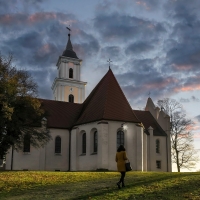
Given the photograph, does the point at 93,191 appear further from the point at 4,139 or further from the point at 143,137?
the point at 143,137

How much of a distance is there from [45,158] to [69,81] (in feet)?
66.5

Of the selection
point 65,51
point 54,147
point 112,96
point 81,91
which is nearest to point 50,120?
point 54,147

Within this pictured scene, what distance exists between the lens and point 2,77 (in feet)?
97.0

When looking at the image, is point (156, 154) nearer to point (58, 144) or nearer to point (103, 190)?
point (58, 144)

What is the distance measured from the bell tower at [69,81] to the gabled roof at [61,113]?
32.5ft

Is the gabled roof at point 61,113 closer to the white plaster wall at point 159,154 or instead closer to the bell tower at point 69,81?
the bell tower at point 69,81

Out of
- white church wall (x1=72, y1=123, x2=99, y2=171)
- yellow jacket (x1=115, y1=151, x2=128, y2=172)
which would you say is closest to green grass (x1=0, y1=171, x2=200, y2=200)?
yellow jacket (x1=115, y1=151, x2=128, y2=172)


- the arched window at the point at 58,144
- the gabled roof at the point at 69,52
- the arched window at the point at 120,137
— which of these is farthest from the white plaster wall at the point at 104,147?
the gabled roof at the point at 69,52

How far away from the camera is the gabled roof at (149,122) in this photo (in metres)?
48.7

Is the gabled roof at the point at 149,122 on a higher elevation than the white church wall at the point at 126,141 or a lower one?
higher

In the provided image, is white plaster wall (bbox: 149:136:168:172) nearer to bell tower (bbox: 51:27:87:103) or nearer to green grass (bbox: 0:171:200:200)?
bell tower (bbox: 51:27:87:103)

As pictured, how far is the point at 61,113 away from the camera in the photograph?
148 ft

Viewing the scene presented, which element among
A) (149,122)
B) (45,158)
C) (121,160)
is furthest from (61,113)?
(121,160)

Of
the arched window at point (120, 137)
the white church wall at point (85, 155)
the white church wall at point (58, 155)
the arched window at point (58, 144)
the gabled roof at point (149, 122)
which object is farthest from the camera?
the gabled roof at point (149, 122)
